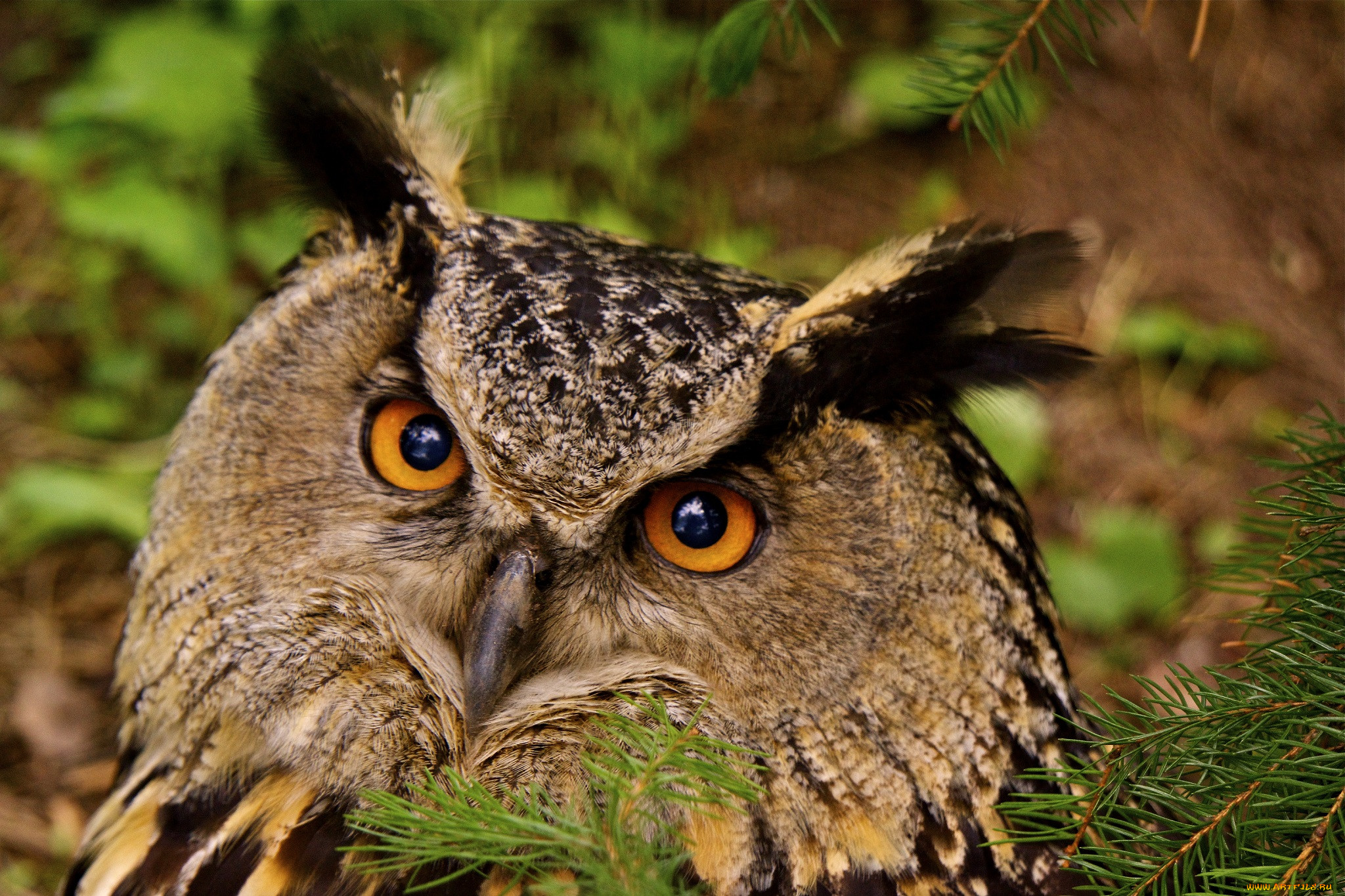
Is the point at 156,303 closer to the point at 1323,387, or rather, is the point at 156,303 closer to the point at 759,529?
the point at 759,529

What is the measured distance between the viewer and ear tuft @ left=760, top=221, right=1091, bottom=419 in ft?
3.64

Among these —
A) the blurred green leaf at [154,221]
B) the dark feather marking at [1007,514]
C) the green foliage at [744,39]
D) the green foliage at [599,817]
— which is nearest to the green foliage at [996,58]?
the green foliage at [744,39]

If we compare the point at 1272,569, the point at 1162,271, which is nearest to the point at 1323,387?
the point at 1162,271

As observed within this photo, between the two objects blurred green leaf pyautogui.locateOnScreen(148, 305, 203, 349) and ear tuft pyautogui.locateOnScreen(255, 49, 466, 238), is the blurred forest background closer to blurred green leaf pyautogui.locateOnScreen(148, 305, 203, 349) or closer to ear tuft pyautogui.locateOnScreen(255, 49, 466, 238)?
blurred green leaf pyautogui.locateOnScreen(148, 305, 203, 349)

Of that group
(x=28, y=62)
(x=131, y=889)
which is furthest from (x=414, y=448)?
(x=28, y=62)

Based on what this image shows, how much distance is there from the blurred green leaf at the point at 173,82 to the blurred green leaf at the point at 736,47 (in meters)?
1.25

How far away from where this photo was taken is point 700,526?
1.12 m

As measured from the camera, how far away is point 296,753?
1161mm

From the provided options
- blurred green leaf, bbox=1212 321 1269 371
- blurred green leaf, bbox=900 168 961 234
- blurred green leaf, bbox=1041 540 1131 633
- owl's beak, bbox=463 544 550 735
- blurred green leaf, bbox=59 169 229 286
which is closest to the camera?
owl's beak, bbox=463 544 550 735

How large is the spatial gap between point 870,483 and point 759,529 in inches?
5.0

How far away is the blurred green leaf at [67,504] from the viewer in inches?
91.2

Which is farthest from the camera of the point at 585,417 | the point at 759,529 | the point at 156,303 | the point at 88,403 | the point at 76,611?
the point at 156,303

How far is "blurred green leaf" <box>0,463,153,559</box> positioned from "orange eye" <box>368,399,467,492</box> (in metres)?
1.32

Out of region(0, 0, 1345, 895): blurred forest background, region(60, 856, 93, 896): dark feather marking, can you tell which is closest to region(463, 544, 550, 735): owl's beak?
region(60, 856, 93, 896): dark feather marking
